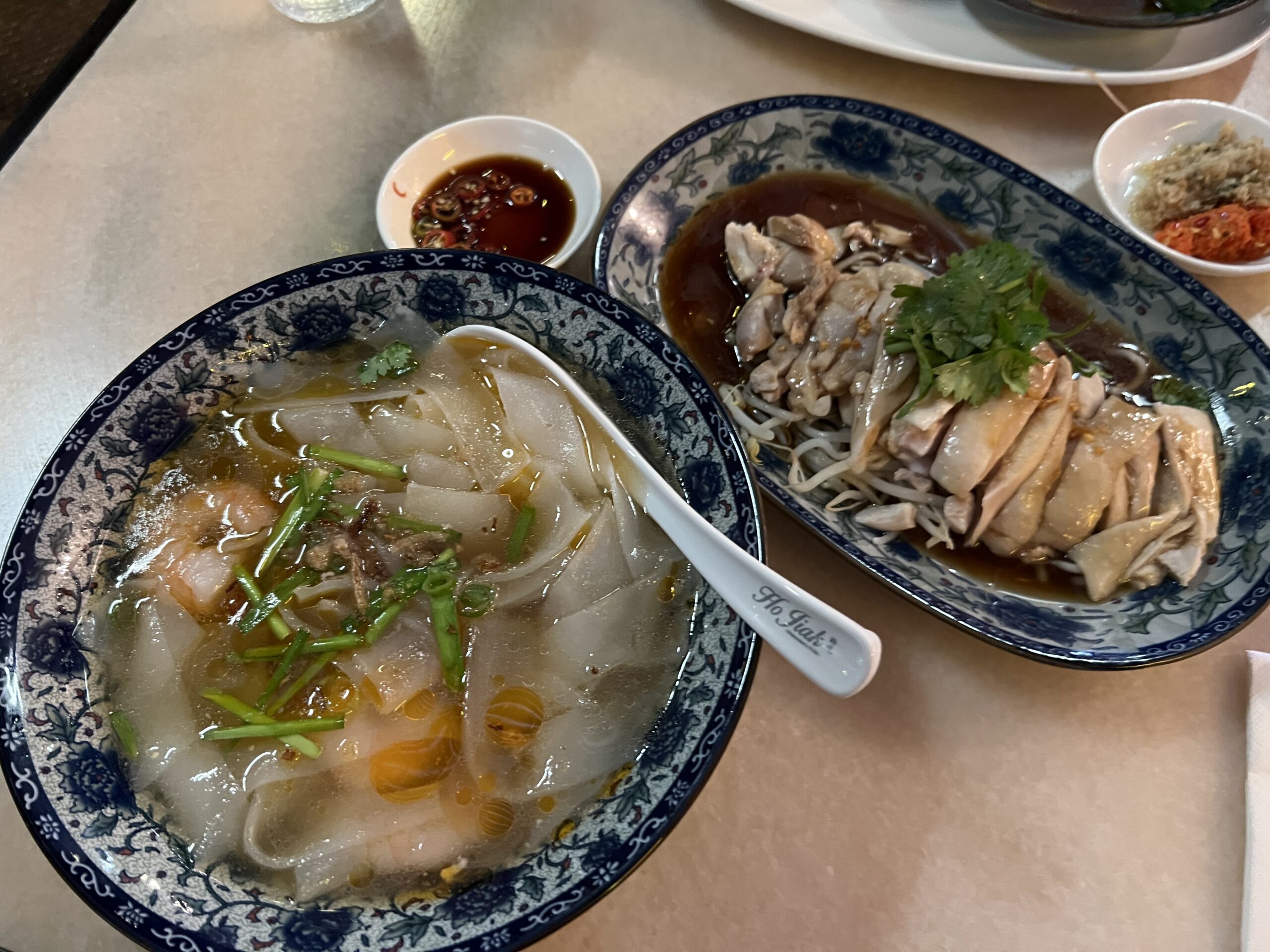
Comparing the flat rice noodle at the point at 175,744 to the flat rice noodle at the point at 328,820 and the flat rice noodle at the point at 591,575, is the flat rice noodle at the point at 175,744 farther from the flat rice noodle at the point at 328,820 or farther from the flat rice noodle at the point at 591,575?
the flat rice noodle at the point at 591,575

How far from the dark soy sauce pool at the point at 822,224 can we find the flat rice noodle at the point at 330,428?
71 centimetres

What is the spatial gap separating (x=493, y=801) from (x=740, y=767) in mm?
443

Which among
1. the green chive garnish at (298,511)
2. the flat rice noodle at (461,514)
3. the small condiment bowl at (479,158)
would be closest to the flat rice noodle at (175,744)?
the green chive garnish at (298,511)

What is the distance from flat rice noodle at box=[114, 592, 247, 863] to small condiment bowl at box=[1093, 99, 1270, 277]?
215 cm

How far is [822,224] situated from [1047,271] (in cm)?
53

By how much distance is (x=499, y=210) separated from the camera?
1.75 m

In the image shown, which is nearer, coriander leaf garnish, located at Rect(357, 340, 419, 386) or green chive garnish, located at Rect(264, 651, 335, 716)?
green chive garnish, located at Rect(264, 651, 335, 716)

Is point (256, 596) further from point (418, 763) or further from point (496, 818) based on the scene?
point (496, 818)

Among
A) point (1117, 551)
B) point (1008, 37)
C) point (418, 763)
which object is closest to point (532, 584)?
point (418, 763)

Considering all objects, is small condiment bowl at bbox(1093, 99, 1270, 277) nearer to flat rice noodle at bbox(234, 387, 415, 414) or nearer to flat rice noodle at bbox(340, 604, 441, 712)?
flat rice noodle at bbox(234, 387, 415, 414)

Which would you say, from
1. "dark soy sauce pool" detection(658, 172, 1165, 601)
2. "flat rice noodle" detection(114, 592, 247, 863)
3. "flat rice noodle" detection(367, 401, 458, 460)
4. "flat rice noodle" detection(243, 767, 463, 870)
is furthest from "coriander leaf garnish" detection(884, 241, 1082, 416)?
"flat rice noodle" detection(114, 592, 247, 863)

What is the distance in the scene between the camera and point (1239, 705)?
1297 millimetres

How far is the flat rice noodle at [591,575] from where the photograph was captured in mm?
1144

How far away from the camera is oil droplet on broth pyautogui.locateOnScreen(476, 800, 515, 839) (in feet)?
3.30
